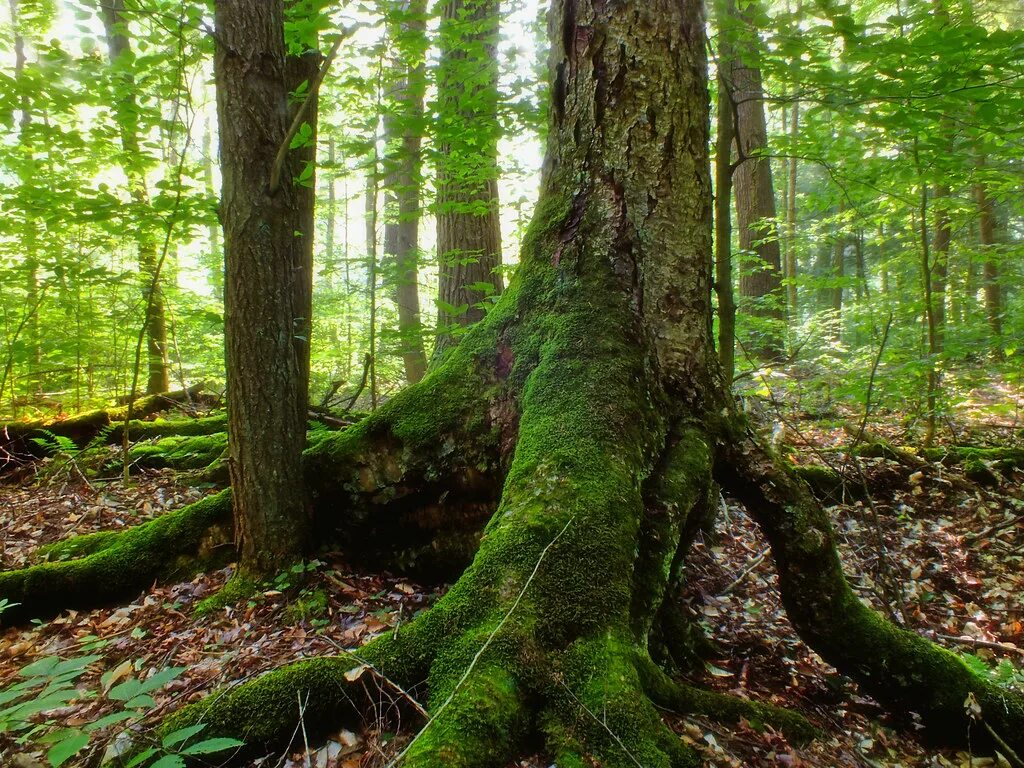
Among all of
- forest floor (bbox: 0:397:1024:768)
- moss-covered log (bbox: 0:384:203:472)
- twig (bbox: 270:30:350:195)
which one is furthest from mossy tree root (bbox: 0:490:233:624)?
moss-covered log (bbox: 0:384:203:472)

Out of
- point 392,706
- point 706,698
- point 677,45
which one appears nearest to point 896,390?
point 677,45

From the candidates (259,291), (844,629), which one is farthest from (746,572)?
(259,291)

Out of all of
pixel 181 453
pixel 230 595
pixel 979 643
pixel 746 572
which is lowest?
pixel 979 643

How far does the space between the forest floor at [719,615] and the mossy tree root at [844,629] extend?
0.51 ft

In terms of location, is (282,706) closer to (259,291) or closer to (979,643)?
(259,291)

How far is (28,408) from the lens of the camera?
7516mm

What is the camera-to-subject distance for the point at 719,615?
12.9 ft

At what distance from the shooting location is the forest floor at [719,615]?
96.5 inches

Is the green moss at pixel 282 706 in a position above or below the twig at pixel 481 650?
below

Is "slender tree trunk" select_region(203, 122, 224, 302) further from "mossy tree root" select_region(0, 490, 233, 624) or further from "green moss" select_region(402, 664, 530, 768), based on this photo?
"green moss" select_region(402, 664, 530, 768)

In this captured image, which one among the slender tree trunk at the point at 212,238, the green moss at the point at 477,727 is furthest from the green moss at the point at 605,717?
the slender tree trunk at the point at 212,238

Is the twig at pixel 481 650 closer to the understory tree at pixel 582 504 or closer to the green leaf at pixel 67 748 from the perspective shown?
the understory tree at pixel 582 504

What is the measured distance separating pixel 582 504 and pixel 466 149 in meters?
3.78

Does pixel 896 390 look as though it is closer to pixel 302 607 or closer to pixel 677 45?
pixel 677 45
